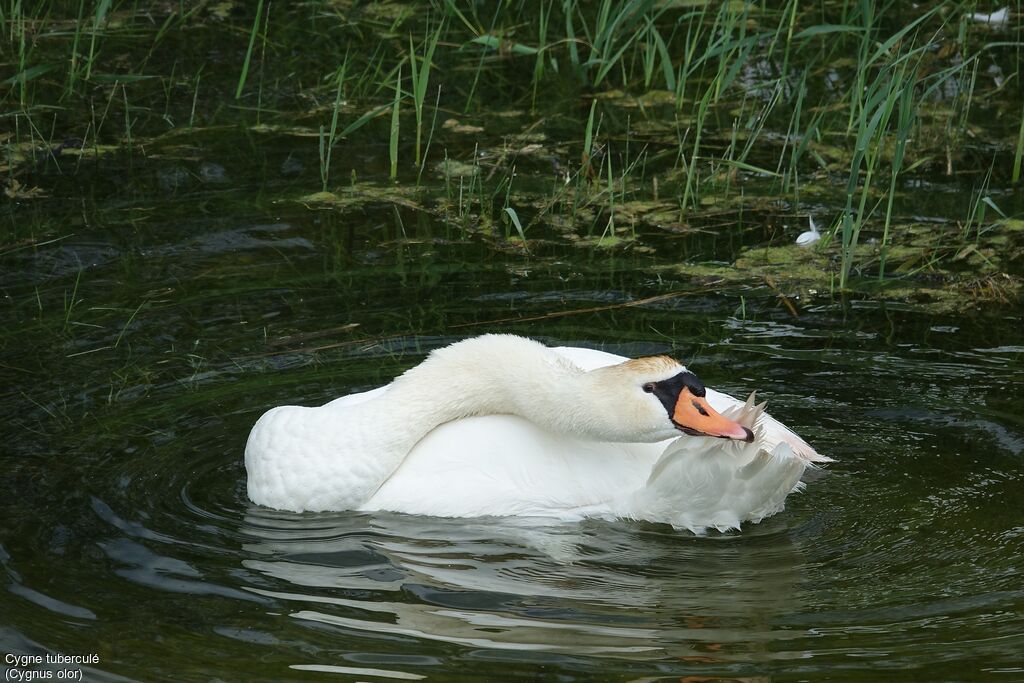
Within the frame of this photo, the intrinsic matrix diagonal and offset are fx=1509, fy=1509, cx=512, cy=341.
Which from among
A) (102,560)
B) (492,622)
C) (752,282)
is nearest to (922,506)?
(492,622)

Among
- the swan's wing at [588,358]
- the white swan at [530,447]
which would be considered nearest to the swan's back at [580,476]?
the white swan at [530,447]

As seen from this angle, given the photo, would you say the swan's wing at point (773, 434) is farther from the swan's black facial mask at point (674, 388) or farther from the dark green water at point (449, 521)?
the swan's black facial mask at point (674, 388)

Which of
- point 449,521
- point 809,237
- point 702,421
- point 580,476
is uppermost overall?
point 702,421

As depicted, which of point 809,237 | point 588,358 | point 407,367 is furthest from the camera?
point 809,237

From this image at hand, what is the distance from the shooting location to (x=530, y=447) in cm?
499

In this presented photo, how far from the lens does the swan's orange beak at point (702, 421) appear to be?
455cm

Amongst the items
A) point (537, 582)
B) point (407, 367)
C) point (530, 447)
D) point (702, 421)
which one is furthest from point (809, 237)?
point (537, 582)

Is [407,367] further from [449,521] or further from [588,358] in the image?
[449,521]

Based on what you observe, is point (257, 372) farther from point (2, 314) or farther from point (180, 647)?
point (180, 647)

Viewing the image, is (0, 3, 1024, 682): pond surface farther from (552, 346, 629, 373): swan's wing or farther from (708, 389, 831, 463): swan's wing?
(552, 346, 629, 373): swan's wing

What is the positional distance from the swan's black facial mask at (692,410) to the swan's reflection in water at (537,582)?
0.41 metres

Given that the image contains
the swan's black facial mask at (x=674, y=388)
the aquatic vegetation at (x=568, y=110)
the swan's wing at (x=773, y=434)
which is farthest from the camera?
the aquatic vegetation at (x=568, y=110)

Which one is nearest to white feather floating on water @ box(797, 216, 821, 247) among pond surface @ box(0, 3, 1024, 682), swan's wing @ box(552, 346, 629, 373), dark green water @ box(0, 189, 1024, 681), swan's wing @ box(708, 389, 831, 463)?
pond surface @ box(0, 3, 1024, 682)

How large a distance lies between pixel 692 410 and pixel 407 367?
1.81 metres
